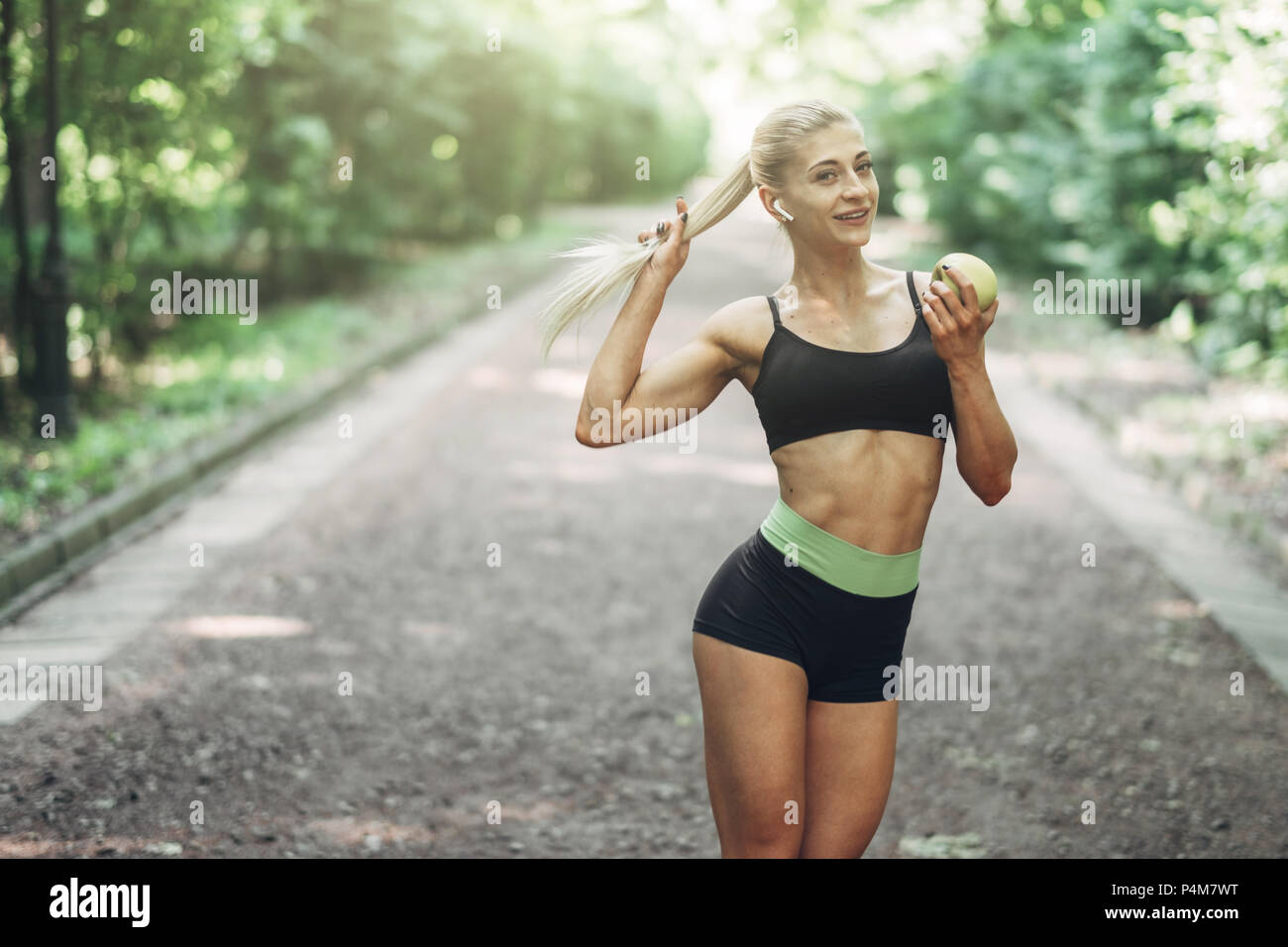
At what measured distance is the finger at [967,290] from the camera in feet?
8.73

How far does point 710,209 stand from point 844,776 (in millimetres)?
1305

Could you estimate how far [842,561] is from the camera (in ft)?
9.17

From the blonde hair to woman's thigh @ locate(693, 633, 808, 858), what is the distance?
32.7 inches

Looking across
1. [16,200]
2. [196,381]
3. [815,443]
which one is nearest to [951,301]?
[815,443]

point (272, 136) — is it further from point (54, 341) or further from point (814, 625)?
point (814, 625)

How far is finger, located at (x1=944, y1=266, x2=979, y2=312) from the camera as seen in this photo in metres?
2.66

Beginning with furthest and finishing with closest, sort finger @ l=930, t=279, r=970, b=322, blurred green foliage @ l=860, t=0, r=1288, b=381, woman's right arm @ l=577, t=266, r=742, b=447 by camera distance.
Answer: blurred green foliage @ l=860, t=0, r=1288, b=381 → woman's right arm @ l=577, t=266, r=742, b=447 → finger @ l=930, t=279, r=970, b=322

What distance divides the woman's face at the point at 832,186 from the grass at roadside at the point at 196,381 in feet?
17.8

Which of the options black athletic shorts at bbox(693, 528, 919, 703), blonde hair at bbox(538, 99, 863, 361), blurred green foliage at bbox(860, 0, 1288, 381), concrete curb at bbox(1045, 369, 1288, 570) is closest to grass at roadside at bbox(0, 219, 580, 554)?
blonde hair at bbox(538, 99, 863, 361)

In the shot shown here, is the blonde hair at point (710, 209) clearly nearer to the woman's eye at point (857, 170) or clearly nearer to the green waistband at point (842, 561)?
the woman's eye at point (857, 170)

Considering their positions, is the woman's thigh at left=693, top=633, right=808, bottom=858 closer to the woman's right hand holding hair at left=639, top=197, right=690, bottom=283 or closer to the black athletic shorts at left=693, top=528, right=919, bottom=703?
the black athletic shorts at left=693, top=528, right=919, bottom=703

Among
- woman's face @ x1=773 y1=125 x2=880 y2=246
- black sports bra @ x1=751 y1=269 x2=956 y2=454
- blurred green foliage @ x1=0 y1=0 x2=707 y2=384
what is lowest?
black sports bra @ x1=751 y1=269 x2=956 y2=454
